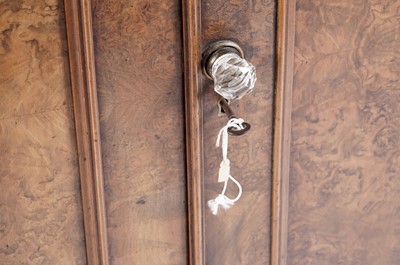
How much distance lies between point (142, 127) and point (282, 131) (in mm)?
270

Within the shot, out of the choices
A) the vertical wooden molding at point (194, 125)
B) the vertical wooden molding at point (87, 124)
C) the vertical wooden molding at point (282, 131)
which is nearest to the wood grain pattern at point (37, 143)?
the vertical wooden molding at point (87, 124)

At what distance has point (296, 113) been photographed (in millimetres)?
1034

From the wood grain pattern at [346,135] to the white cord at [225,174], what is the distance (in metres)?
0.14

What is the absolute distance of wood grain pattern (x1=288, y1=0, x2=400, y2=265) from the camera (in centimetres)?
100

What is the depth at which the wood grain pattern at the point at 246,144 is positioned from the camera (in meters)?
0.94

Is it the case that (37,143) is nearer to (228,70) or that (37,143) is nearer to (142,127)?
(142,127)

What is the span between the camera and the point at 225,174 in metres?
0.98

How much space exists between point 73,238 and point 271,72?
18.8 inches

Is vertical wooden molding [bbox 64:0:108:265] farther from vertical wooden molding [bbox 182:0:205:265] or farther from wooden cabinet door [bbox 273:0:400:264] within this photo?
wooden cabinet door [bbox 273:0:400:264]

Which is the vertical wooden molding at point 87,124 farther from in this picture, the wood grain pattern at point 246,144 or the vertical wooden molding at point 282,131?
the vertical wooden molding at point 282,131

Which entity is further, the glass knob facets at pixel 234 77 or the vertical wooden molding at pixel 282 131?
the vertical wooden molding at pixel 282 131

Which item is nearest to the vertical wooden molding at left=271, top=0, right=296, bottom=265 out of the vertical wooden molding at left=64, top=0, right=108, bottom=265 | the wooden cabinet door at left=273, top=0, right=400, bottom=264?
the wooden cabinet door at left=273, top=0, right=400, bottom=264

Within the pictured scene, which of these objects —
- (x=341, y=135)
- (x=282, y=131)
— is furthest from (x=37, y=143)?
(x=341, y=135)

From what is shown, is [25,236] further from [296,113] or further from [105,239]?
[296,113]
